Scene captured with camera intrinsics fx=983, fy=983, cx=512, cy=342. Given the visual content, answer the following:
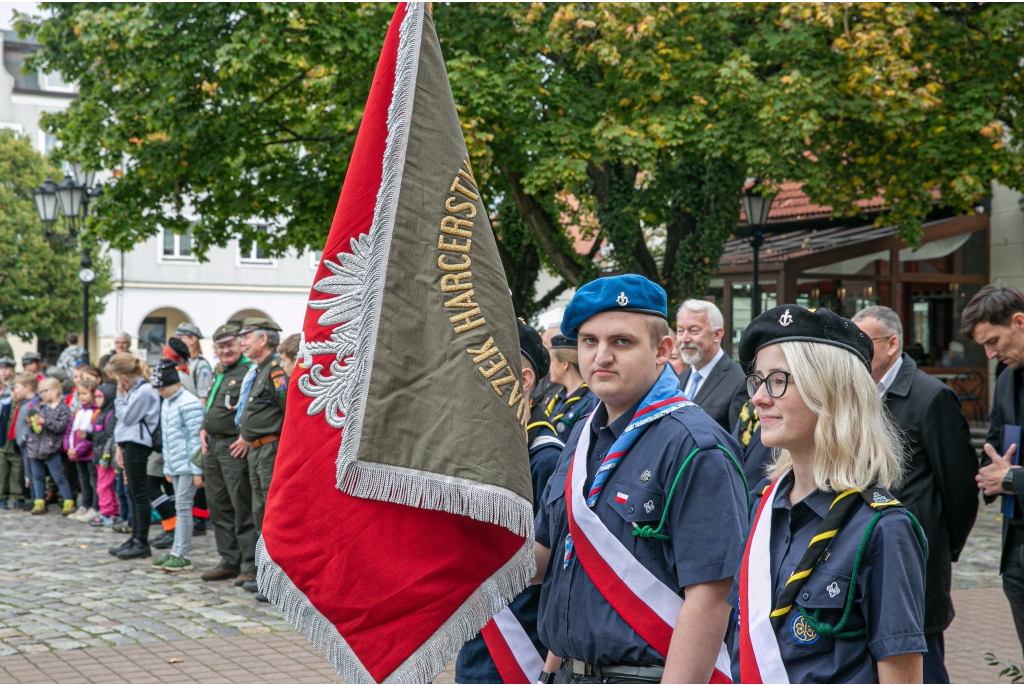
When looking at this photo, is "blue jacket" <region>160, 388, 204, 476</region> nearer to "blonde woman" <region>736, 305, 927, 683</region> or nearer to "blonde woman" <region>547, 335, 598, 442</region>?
"blonde woman" <region>547, 335, 598, 442</region>

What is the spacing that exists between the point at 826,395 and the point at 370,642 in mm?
1332

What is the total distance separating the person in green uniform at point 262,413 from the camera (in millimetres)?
8227

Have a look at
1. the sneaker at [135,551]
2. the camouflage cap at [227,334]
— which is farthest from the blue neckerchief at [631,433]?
the sneaker at [135,551]

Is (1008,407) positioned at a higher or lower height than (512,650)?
higher

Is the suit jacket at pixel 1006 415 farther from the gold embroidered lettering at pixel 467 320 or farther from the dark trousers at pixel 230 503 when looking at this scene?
the dark trousers at pixel 230 503

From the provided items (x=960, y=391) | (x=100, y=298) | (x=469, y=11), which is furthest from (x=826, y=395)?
(x=100, y=298)

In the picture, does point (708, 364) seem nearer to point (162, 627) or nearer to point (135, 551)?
point (162, 627)

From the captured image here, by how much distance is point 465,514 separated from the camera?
2484mm

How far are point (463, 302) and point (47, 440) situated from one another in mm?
12276

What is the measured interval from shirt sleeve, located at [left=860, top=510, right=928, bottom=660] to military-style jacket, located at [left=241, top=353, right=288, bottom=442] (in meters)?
6.56

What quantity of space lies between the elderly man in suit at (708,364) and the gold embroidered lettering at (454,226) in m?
4.19

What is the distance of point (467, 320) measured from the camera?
2.60 m

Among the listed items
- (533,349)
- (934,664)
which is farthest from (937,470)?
(533,349)

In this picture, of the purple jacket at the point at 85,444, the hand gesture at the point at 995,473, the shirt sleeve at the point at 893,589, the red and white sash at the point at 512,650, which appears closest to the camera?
the shirt sleeve at the point at 893,589
